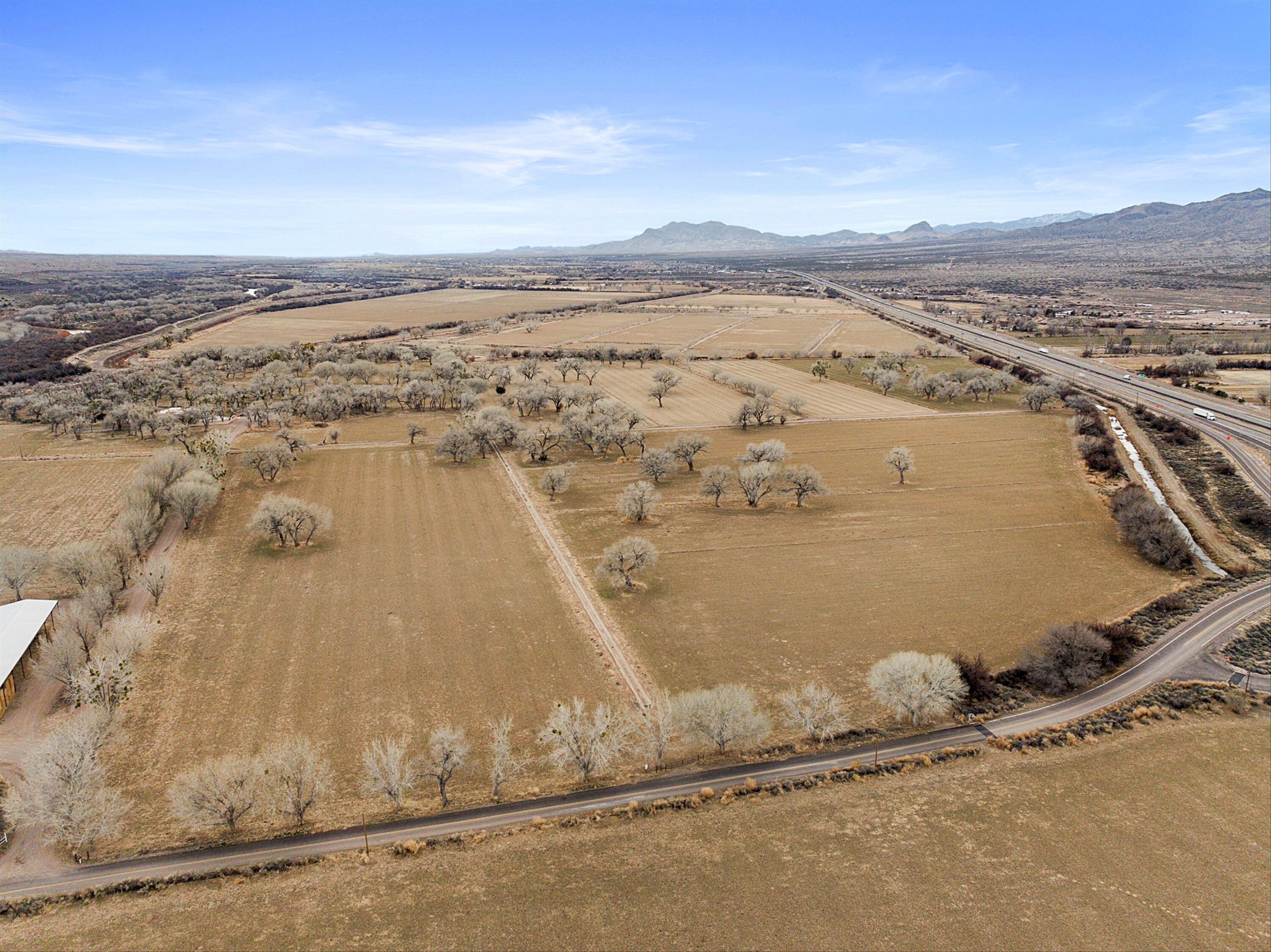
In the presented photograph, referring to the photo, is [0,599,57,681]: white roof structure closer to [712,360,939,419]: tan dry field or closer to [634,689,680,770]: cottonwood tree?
[634,689,680,770]: cottonwood tree

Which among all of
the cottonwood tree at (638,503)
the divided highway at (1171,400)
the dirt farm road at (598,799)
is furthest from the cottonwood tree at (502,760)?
the divided highway at (1171,400)

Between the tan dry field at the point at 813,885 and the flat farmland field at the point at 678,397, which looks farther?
the flat farmland field at the point at 678,397

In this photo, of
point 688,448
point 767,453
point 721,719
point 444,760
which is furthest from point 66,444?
point 721,719

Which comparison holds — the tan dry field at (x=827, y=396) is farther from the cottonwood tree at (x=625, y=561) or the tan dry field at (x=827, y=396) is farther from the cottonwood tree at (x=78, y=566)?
the cottonwood tree at (x=78, y=566)

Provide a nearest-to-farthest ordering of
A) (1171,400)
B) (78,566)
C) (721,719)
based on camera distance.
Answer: (721,719) → (78,566) → (1171,400)

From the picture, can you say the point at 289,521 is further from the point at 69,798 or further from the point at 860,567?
the point at 860,567

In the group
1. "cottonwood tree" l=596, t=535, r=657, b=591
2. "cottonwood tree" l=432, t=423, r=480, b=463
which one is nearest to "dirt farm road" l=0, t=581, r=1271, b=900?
"cottonwood tree" l=596, t=535, r=657, b=591

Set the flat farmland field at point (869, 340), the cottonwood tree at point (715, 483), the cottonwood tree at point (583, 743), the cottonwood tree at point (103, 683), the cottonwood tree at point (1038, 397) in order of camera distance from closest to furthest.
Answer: the cottonwood tree at point (583, 743)
the cottonwood tree at point (103, 683)
the cottonwood tree at point (715, 483)
the cottonwood tree at point (1038, 397)
the flat farmland field at point (869, 340)
